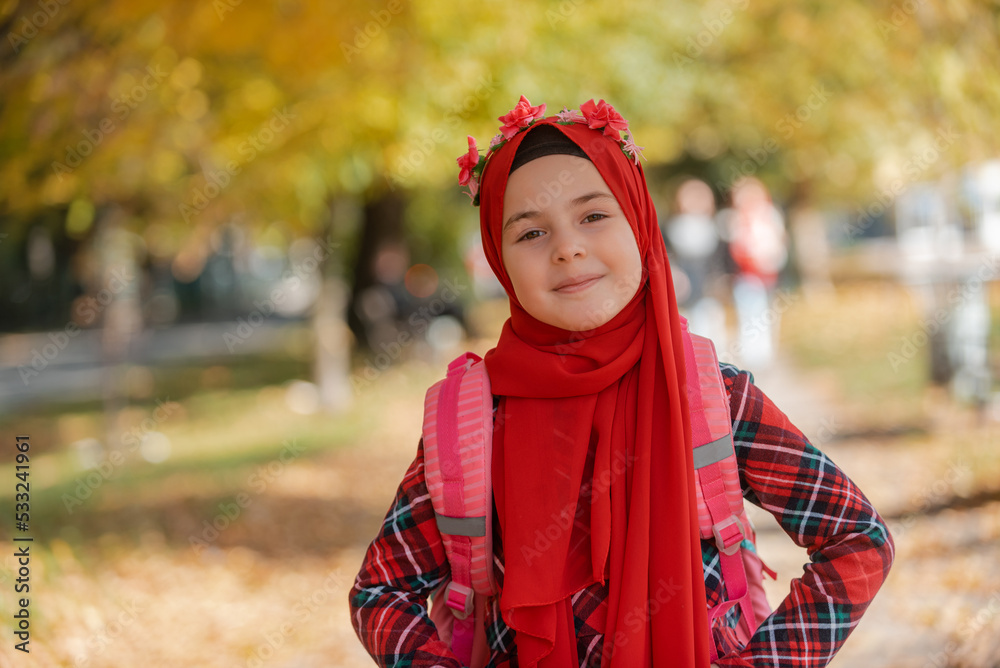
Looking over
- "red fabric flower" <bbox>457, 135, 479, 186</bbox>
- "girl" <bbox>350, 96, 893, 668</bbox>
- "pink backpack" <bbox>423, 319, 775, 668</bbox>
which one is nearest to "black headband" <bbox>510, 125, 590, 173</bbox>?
"girl" <bbox>350, 96, 893, 668</bbox>

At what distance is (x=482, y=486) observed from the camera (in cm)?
160

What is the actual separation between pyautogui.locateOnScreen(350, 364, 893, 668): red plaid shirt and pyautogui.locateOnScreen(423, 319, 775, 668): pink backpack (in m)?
0.04

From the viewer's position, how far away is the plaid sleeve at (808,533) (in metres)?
1.49

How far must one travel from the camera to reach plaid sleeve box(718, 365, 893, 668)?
58.7 inches

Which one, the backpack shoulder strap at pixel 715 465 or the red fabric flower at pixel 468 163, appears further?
the red fabric flower at pixel 468 163

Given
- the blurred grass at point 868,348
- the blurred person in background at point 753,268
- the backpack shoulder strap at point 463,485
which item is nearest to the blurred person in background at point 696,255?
the blurred person in background at point 753,268

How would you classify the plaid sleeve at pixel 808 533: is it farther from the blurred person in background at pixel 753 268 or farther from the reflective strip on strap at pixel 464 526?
the blurred person in background at pixel 753 268

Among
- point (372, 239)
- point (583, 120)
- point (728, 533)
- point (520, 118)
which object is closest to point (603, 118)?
point (583, 120)

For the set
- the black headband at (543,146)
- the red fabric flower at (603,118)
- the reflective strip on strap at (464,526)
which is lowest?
the reflective strip on strap at (464,526)

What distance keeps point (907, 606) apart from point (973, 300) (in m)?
4.35

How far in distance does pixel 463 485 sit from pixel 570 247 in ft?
1.61

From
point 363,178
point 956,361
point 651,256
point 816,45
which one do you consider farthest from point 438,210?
point 651,256

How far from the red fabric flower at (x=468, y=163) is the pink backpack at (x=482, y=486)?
45cm

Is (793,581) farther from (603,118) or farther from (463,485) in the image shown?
(603,118)
